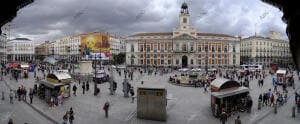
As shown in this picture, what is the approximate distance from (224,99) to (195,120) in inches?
97.3

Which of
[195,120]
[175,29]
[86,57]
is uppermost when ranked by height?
[175,29]

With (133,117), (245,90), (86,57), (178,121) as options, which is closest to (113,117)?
(133,117)

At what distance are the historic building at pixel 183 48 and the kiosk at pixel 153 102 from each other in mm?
68328

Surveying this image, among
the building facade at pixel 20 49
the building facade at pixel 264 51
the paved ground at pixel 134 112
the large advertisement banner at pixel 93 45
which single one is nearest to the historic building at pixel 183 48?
the building facade at pixel 264 51

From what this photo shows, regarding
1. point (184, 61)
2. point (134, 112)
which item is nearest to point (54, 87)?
point (134, 112)

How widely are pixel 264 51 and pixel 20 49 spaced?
14682 cm

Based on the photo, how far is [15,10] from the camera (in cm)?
576

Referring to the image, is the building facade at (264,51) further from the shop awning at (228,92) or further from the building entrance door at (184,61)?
the shop awning at (228,92)

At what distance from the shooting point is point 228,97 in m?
16.3

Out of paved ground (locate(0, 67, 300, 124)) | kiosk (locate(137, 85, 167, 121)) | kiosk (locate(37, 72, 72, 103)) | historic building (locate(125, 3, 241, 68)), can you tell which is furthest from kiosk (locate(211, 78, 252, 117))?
historic building (locate(125, 3, 241, 68))

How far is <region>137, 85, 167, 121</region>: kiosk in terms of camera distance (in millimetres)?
14820

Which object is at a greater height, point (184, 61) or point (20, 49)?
point (20, 49)

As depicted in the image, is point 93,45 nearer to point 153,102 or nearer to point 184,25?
point 153,102

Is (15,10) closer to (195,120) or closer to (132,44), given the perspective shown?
(195,120)
